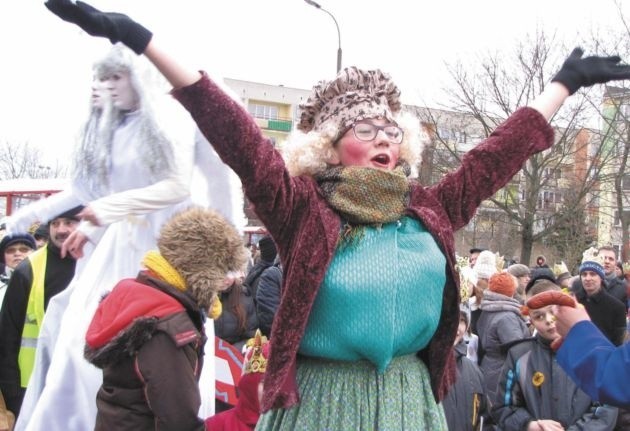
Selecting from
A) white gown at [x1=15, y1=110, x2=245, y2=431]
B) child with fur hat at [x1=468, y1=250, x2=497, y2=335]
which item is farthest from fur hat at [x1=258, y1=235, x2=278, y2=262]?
white gown at [x1=15, y1=110, x2=245, y2=431]

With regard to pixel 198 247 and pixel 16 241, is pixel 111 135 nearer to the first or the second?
pixel 198 247

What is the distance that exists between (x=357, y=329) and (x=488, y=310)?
4089mm

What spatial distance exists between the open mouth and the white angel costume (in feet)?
3.39

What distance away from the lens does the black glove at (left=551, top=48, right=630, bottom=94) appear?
2201 mm

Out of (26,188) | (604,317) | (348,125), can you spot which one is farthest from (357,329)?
(26,188)

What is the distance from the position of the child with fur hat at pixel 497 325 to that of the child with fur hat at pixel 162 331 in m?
2.82

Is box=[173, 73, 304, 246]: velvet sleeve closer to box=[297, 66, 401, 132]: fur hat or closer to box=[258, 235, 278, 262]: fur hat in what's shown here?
box=[297, 66, 401, 132]: fur hat

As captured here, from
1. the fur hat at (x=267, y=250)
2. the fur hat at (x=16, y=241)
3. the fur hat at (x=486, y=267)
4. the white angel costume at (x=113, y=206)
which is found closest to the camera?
the white angel costume at (x=113, y=206)

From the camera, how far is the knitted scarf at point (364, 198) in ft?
6.57

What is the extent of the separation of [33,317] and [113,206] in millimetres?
1906

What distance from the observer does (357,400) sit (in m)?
1.95

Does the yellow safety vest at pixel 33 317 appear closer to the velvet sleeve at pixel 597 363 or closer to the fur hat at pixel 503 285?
the velvet sleeve at pixel 597 363

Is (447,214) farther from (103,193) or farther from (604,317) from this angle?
(604,317)

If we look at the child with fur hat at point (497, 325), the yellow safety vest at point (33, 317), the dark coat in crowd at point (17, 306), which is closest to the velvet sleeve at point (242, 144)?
the dark coat in crowd at point (17, 306)
